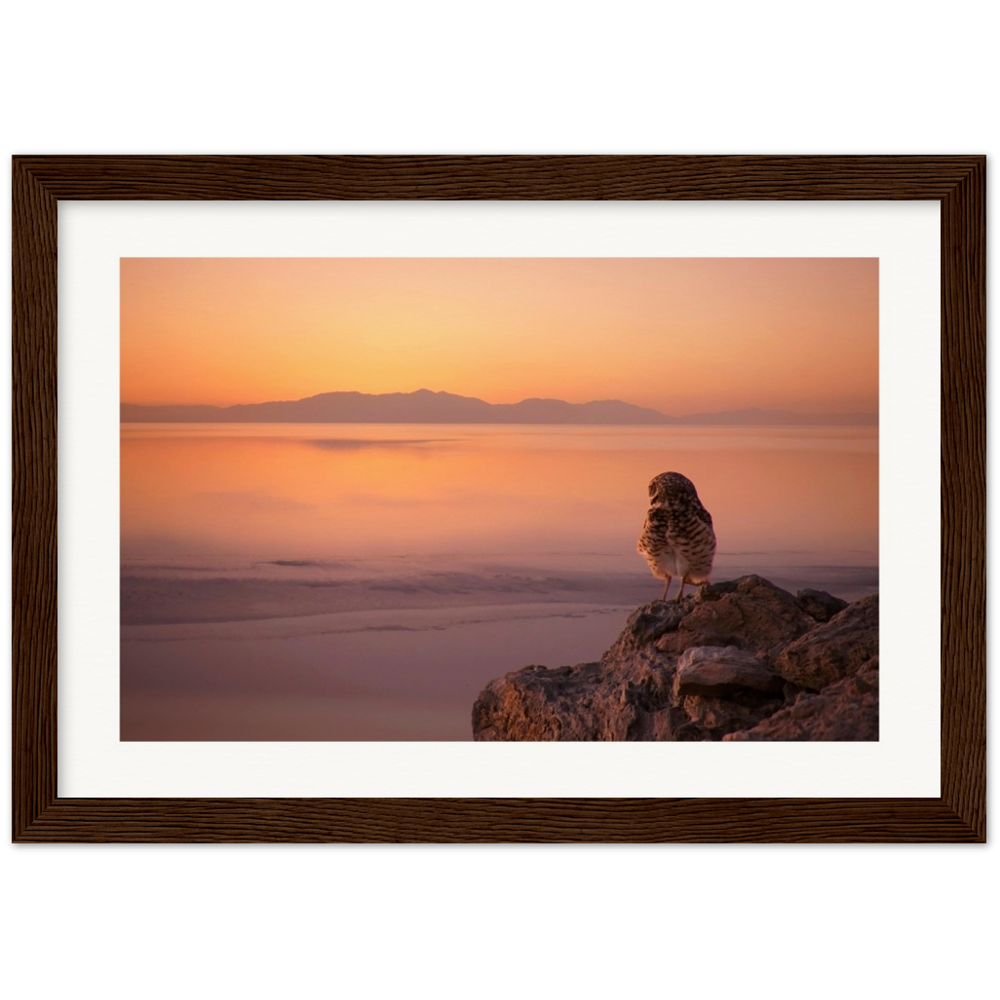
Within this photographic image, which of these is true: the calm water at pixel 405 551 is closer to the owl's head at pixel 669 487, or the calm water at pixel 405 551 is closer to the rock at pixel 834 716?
the owl's head at pixel 669 487

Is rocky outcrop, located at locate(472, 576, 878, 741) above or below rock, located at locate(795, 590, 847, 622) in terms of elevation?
below

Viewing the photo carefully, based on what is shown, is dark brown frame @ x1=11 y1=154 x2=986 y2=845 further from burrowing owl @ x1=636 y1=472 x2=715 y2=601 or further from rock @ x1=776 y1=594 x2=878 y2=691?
burrowing owl @ x1=636 y1=472 x2=715 y2=601

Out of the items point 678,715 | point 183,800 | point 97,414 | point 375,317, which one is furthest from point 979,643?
point 97,414

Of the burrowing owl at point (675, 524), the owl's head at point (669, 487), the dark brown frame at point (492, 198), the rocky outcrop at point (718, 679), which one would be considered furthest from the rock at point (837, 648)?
the owl's head at point (669, 487)

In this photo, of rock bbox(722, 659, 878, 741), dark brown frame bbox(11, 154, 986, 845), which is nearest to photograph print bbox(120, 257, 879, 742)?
rock bbox(722, 659, 878, 741)

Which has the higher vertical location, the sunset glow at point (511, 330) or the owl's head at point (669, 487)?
the sunset glow at point (511, 330)
